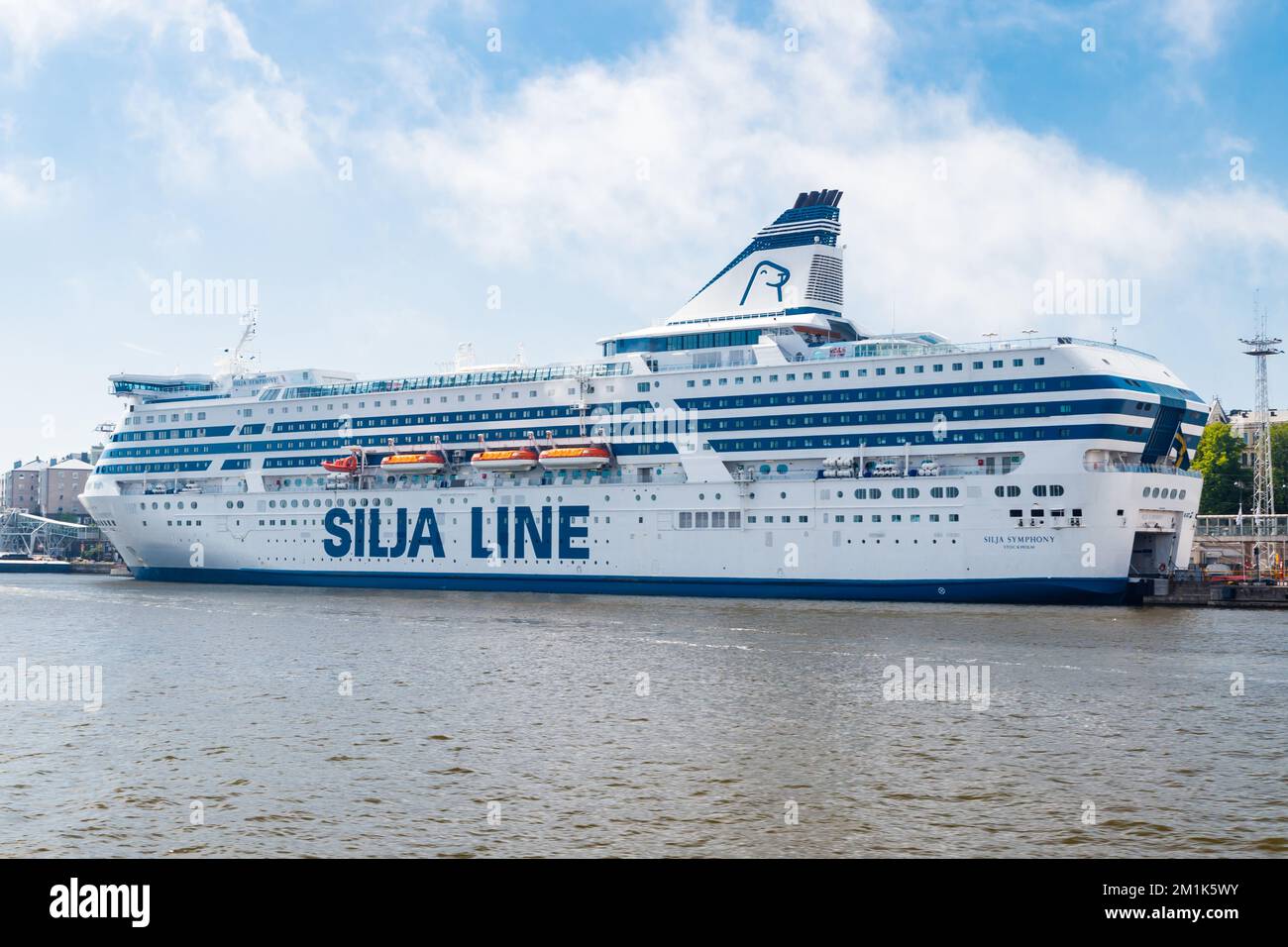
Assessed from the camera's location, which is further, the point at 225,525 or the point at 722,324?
the point at 225,525

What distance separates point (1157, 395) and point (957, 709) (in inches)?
1100

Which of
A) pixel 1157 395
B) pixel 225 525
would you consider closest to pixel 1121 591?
pixel 1157 395

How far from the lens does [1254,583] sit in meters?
47.2

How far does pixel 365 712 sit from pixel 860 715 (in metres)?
Result: 9.16

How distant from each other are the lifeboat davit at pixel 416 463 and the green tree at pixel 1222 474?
51830 millimetres

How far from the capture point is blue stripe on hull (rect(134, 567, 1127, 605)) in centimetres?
4303

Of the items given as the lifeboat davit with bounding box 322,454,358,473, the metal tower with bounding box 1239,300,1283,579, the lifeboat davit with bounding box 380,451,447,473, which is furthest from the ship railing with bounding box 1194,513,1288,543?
the lifeboat davit with bounding box 322,454,358,473

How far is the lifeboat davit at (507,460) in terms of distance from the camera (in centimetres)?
5512

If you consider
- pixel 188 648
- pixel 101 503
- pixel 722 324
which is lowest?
pixel 188 648

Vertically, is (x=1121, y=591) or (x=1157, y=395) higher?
(x=1157, y=395)

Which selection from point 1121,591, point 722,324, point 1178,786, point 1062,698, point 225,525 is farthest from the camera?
point 225,525

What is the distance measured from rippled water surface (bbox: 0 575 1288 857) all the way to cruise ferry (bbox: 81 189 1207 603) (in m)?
9.69

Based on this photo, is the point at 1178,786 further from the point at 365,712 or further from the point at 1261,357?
the point at 1261,357

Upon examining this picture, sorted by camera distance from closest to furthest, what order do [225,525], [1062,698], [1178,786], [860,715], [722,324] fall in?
[1178,786]
[860,715]
[1062,698]
[722,324]
[225,525]
